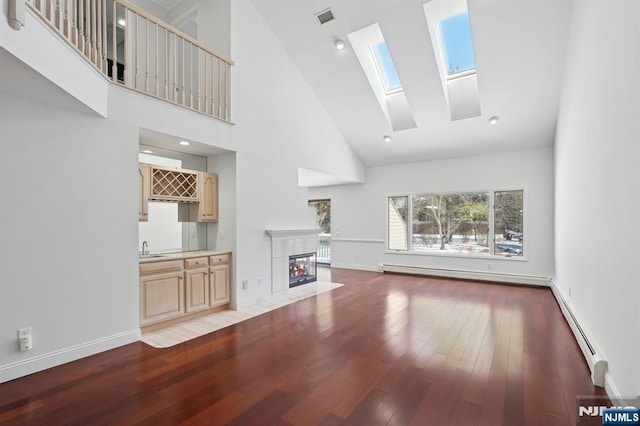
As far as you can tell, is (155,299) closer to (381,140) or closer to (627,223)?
(627,223)

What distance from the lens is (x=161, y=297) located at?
3797mm

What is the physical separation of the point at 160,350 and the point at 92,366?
580 millimetres

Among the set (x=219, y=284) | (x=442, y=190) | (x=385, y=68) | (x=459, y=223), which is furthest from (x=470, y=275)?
(x=219, y=284)

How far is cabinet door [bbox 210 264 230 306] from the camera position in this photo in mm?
4414

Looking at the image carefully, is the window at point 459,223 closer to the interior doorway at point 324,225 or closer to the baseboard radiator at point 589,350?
the interior doorway at point 324,225

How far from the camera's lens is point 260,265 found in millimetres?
5082

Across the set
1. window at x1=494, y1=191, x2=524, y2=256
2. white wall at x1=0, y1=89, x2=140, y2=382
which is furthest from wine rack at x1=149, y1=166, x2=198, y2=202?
window at x1=494, y1=191, x2=524, y2=256

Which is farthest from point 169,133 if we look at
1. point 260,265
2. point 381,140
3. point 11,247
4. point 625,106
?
point 381,140

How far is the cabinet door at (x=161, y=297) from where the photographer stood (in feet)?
11.9

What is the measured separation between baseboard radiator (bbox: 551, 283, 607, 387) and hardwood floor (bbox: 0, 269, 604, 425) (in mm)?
85

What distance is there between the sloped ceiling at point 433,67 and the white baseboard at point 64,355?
16.9 ft

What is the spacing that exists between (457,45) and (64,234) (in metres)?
6.11

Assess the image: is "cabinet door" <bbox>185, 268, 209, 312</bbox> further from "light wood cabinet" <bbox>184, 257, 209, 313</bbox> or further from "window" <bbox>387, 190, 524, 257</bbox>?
"window" <bbox>387, 190, 524, 257</bbox>

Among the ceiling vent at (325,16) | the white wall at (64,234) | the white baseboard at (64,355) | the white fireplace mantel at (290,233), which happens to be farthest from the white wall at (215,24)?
the white baseboard at (64,355)
